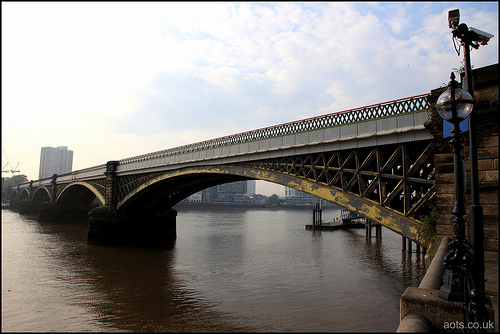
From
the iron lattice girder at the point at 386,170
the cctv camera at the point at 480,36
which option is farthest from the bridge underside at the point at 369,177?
the cctv camera at the point at 480,36

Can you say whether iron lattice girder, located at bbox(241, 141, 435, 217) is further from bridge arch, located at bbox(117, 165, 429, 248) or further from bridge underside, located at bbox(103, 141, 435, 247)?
bridge arch, located at bbox(117, 165, 429, 248)

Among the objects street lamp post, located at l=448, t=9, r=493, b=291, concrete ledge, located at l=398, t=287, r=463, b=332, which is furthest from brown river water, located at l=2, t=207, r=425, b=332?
street lamp post, located at l=448, t=9, r=493, b=291

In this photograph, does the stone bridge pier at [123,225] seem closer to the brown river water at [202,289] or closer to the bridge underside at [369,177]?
the brown river water at [202,289]

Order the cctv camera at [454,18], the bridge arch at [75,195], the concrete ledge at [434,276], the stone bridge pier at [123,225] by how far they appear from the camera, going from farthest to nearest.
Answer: the bridge arch at [75,195] → the stone bridge pier at [123,225] → the cctv camera at [454,18] → the concrete ledge at [434,276]

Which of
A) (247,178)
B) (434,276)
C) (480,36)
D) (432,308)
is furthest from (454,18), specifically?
(247,178)

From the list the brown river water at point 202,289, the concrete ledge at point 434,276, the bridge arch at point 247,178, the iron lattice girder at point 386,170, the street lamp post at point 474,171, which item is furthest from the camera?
the brown river water at point 202,289

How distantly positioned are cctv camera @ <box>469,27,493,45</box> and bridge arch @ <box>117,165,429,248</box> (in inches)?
236

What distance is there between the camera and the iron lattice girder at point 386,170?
10.3 m

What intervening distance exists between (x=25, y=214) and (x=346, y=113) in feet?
244

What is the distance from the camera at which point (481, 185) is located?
6.98m

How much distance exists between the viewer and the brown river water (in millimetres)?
10734

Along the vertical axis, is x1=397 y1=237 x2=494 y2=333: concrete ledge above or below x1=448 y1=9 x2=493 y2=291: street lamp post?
below

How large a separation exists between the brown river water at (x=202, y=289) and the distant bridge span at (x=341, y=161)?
12.7ft

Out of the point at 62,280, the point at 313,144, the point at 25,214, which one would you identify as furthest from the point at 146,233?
the point at 25,214
